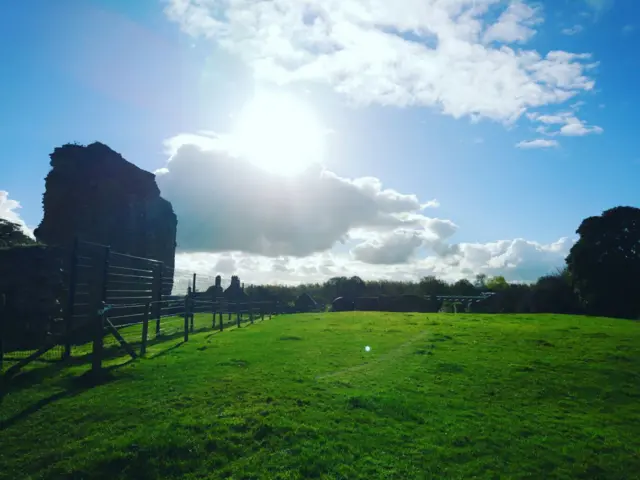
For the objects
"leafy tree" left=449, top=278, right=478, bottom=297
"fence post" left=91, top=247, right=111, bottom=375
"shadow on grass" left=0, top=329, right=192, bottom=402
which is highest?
"leafy tree" left=449, top=278, right=478, bottom=297

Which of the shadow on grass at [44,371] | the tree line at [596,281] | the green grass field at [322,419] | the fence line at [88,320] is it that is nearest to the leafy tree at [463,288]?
the tree line at [596,281]

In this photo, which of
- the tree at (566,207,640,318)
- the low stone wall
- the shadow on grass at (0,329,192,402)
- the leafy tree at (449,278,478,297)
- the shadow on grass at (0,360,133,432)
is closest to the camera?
the shadow on grass at (0,360,133,432)

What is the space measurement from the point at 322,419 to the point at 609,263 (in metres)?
48.7

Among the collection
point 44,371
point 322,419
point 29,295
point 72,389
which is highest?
point 29,295

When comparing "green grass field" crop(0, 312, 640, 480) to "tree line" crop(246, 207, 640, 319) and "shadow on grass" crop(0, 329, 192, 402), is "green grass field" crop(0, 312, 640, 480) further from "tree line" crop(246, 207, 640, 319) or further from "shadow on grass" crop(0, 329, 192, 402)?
"tree line" crop(246, 207, 640, 319)

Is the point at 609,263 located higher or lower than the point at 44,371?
higher

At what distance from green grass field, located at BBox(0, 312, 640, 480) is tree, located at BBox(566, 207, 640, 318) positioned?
3586 centimetres

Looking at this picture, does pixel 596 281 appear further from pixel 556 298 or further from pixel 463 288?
pixel 463 288

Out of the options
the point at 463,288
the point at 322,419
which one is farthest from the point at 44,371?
the point at 463,288

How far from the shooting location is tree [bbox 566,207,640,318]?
150 feet

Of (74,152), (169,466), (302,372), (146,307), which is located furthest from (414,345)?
(74,152)

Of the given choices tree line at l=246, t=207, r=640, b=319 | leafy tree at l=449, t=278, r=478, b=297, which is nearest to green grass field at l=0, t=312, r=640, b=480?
tree line at l=246, t=207, r=640, b=319

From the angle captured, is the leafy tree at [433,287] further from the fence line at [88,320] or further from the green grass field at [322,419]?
the green grass field at [322,419]

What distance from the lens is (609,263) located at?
152ft
